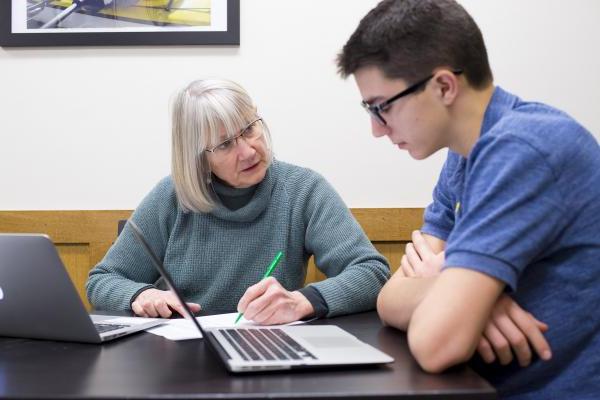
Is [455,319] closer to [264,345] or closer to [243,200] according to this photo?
[264,345]

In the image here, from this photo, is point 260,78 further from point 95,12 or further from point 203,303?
point 203,303

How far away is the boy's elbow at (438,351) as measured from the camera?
84 centimetres

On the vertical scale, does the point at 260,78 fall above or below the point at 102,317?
above

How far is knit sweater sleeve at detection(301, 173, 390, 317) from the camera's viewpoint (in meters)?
1.39

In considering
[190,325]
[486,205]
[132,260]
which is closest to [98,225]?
[132,260]

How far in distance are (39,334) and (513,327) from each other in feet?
2.36

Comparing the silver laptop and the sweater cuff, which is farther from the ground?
the silver laptop

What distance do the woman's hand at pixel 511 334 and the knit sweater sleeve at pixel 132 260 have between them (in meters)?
0.82

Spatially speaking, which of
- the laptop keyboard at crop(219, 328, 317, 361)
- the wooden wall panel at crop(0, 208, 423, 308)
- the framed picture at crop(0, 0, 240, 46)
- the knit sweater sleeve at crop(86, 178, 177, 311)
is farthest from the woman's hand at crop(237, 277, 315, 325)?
the framed picture at crop(0, 0, 240, 46)

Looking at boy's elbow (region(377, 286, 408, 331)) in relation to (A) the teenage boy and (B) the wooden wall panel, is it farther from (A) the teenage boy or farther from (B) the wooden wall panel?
(B) the wooden wall panel

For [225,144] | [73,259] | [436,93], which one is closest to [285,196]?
[225,144]

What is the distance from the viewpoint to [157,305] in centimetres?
137

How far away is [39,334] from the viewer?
1.08 m

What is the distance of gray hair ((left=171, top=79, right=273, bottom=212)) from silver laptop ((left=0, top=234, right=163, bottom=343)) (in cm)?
67
